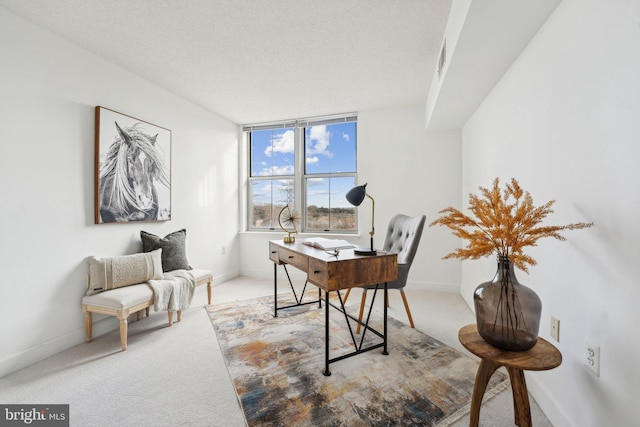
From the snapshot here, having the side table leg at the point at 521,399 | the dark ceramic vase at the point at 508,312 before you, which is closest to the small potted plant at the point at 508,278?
the dark ceramic vase at the point at 508,312

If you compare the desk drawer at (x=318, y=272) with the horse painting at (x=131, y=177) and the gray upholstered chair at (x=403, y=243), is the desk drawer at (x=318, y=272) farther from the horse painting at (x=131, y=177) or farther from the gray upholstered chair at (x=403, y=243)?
the horse painting at (x=131, y=177)

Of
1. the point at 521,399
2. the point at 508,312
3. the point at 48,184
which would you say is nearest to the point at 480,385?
the point at 521,399

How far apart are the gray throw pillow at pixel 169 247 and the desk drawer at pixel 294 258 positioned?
4.34 ft

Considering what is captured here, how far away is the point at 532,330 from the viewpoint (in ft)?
3.87

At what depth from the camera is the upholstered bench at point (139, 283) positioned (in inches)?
90.2

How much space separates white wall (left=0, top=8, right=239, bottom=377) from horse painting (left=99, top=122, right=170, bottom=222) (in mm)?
109

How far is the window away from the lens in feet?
14.4

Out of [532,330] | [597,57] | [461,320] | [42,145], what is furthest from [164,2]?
[461,320]

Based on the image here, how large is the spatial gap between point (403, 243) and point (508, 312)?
1.39 m

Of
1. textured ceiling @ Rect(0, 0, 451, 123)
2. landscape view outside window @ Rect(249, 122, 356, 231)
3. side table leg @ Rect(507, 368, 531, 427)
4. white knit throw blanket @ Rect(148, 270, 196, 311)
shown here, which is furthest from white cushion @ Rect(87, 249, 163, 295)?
side table leg @ Rect(507, 368, 531, 427)

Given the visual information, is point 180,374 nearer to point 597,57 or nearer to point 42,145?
point 42,145

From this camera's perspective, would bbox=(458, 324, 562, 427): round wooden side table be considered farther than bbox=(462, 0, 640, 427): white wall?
Yes

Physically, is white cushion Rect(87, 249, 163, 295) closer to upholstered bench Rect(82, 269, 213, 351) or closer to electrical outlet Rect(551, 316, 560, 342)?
upholstered bench Rect(82, 269, 213, 351)

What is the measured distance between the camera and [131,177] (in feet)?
9.41
